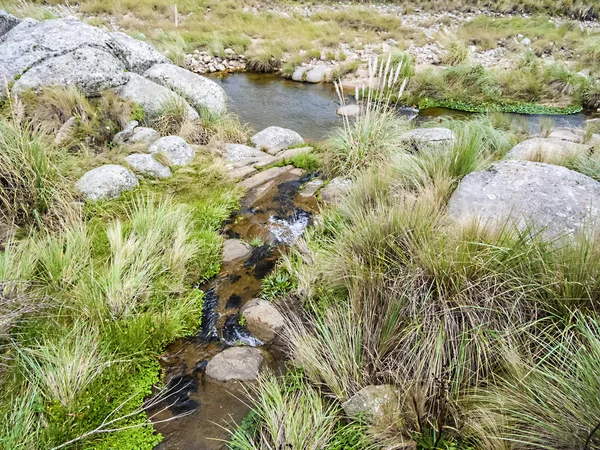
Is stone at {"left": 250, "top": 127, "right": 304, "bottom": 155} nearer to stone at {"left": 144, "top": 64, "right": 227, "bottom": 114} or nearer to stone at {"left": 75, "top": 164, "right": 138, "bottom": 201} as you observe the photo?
stone at {"left": 144, "top": 64, "right": 227, "bottom": 114}

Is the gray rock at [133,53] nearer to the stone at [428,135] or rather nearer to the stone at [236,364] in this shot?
the stone at [428,135]

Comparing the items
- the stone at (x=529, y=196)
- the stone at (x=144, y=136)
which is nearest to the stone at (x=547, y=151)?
the stone at (x=529, y=196)

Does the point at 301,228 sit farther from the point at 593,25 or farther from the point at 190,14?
the point at 593,25

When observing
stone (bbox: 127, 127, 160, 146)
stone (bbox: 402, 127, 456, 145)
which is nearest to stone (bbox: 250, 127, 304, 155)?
stone (bbox: 127, 127, 160, 146)

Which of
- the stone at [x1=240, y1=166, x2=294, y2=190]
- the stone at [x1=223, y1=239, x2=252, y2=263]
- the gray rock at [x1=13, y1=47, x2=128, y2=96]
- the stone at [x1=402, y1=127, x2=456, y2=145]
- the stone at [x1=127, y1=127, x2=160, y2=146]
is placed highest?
the gray rock at [x1=13, y1=47, x2=128, y2=96]

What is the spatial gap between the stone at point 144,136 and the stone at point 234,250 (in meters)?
2.47

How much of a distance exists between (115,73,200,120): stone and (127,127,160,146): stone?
0.61 meters

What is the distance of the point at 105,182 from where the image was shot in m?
4.36

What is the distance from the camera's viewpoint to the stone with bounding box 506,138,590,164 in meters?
4.54

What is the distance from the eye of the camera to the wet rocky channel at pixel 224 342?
229cm

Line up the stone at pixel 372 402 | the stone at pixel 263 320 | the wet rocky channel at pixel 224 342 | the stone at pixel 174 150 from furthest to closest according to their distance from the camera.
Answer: the stone at pixel 174 150, the stone at pixel 263 320, the wet rocky channel at pixel 224 342, the stone at pixel 372 402

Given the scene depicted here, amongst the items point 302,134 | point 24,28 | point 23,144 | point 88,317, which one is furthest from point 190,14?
point 88,317

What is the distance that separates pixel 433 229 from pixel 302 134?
544 centimetres

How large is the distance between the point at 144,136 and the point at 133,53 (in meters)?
2.58
